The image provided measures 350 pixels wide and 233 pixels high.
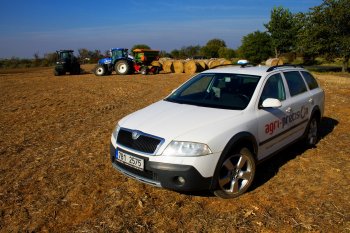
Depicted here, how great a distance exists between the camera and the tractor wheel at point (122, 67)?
23984 millimetres

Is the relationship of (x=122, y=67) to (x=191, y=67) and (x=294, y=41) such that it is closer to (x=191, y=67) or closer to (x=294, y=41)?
(x=191, y=67)

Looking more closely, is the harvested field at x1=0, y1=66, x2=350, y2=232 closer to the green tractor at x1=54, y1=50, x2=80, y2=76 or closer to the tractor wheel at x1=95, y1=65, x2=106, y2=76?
the tractor wheel at x1=95, y1=65, x2=106, y2=76

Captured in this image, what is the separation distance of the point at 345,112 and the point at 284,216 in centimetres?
686

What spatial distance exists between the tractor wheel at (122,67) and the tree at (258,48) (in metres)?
29.0

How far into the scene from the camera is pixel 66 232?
3.51 m

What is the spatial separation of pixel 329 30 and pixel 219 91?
24110 mm

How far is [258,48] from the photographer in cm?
4947

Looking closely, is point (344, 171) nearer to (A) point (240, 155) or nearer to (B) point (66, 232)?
(A) point (240, 155)

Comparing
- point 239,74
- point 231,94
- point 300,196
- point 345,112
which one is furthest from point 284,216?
point 345,112

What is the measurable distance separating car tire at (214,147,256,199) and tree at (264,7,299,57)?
133ft

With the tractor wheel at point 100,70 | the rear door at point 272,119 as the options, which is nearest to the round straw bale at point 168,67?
the tractor wheel at point 100,70

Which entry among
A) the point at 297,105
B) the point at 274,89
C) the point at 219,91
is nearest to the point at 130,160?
the point at 219,91

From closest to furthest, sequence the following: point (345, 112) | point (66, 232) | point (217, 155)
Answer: point (66, 232)
point (217, 155)
point (345, 112)

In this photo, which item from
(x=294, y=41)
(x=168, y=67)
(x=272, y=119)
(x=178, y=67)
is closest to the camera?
(x=272, y=119)
